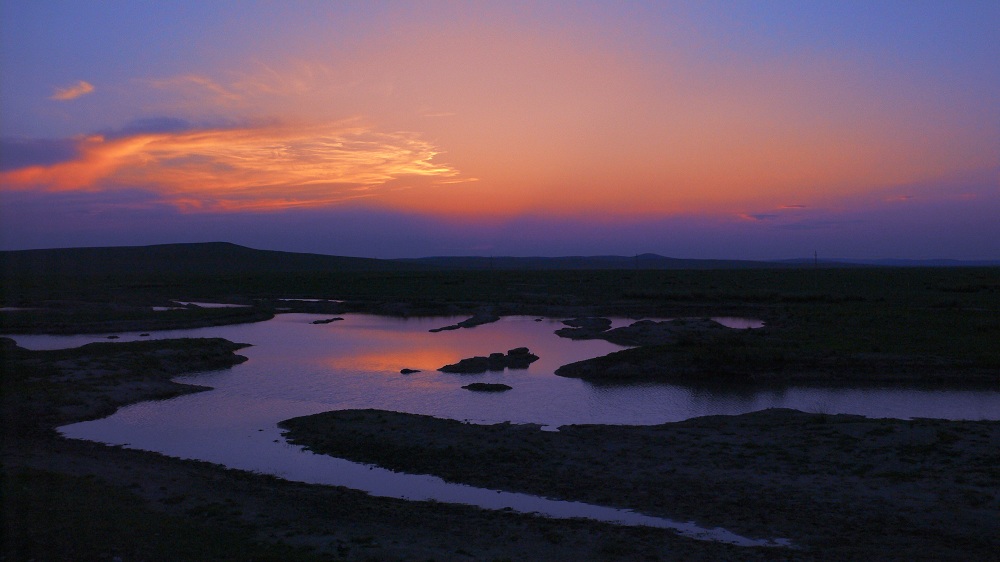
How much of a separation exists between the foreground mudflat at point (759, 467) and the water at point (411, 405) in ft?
1.83

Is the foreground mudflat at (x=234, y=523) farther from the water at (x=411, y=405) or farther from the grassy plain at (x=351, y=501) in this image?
the water at (x=411, y=405)

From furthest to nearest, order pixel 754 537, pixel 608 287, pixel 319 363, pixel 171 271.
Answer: pixel 171 271 → pixel 608 287 → pixel 319 363 → pixel 754 537

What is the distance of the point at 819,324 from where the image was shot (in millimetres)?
35031

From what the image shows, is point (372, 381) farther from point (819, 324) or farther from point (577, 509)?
point (819, 324)

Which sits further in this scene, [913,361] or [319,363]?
[319,363]

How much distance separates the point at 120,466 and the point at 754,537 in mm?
10165

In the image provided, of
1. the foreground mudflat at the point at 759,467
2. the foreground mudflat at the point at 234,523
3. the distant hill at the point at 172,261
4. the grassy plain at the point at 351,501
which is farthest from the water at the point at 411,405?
the distant hill at the point at 172,261

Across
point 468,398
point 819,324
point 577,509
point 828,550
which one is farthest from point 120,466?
point 819,324

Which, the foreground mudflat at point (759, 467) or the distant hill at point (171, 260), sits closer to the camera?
the foreground mudflat at point (759, 467)

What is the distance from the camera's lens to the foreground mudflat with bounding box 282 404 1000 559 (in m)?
9.55

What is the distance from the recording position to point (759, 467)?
40.1 feet

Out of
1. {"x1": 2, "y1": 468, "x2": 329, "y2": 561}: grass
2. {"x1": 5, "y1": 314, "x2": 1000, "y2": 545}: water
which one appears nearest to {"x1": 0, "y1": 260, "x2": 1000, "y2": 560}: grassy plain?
{"x1": 2, "y1": 468, "x2": 329, "y2": 561}: grass

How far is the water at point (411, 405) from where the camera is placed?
12.9 metres

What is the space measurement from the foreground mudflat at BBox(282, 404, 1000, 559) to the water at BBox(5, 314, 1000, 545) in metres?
0.56
